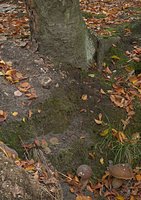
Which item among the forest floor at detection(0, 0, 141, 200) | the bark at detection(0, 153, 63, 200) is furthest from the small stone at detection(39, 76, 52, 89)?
the bark at detection(0, 153, 63, 200)

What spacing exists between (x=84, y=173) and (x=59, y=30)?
1.95 metres

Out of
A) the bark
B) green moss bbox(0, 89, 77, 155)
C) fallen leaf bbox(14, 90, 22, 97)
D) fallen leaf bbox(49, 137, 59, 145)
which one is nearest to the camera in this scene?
the bark

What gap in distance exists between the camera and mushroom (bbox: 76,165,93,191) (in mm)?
4395

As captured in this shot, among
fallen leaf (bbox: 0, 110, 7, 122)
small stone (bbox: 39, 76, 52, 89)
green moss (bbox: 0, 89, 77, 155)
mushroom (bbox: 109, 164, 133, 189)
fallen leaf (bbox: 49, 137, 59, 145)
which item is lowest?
mushroom (bbox: 109, 164, 133, 189)

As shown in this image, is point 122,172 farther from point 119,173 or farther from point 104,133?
point 104,133

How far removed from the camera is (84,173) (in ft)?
14.4

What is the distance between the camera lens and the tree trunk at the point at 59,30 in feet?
17.2

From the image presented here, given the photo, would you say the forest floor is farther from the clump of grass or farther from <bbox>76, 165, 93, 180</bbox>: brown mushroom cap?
<bbox>76, 165, 93, 180</bbox>: brown mushroom cap

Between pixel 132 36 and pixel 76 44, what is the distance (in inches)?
68.7

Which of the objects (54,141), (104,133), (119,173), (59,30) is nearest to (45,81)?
(59,30)

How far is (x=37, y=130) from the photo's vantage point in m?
4.73

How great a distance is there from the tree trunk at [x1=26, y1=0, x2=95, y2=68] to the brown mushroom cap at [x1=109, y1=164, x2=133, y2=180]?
5.49 ft

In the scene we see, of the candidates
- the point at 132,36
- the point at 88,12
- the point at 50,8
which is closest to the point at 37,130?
the point at 50,8

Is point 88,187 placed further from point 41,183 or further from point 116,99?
point 116,99
